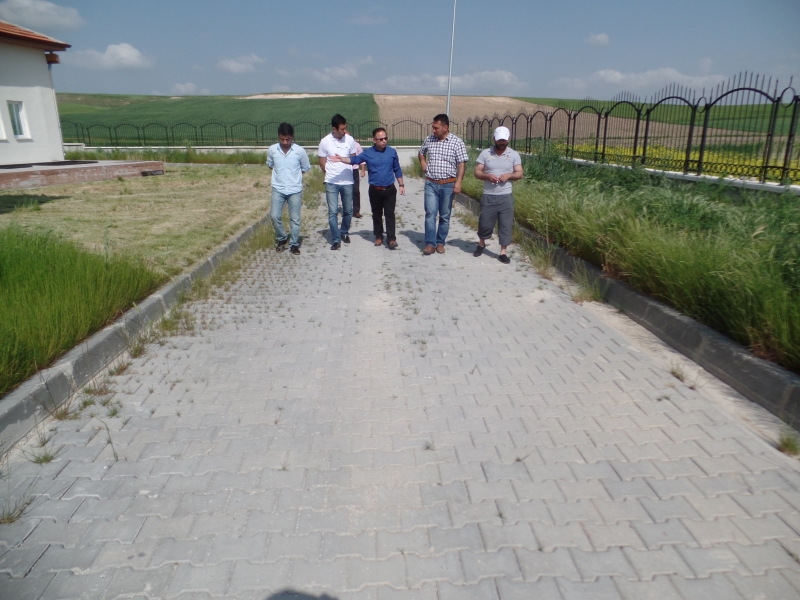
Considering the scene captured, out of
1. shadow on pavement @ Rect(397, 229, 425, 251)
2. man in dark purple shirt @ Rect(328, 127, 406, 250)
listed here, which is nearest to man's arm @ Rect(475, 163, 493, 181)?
man in dark purple shirt @ Rect(328, 127, 406, 250)

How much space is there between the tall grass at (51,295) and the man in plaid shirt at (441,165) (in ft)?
13.9

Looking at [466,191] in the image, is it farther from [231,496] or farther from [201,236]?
[231,496]

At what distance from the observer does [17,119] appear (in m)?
21.5

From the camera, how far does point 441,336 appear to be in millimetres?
5566

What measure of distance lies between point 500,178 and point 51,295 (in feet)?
18.7

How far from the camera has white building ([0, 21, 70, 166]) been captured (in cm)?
2047

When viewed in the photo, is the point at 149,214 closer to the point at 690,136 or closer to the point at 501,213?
the point at 501,213

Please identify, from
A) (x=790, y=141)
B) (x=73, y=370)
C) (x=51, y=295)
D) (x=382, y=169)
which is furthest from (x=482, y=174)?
(x=73, y=370)

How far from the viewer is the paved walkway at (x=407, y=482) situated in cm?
256

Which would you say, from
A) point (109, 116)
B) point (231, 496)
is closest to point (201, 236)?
point (231, 496)

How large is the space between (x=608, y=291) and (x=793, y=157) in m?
4.20

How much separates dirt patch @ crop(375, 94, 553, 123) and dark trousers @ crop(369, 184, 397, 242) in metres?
41.6

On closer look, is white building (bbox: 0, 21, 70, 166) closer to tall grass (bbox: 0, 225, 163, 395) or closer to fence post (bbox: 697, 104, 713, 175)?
tall grass (bbox: 0, 225, 163, 395)

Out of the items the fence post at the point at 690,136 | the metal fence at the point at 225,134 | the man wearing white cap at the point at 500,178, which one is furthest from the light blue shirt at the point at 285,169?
the metal fence at the point at 225,134
